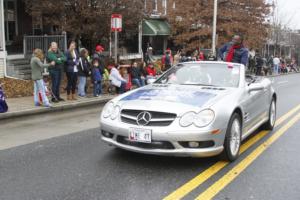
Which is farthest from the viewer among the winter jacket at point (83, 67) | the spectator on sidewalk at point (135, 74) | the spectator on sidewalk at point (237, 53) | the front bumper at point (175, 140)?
the spectator on sidewalk at point (135, 74)

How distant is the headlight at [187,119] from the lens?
18.2 feet

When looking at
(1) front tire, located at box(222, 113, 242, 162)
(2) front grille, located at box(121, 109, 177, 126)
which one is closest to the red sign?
(1) front tire, located at box(222, 113, 242, 162)

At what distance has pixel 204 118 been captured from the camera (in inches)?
221

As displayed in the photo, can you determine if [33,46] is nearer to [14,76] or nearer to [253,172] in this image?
[14,76]

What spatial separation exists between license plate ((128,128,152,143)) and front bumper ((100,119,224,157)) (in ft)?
0.19

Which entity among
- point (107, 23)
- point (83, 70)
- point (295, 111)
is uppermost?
point (107, 23)

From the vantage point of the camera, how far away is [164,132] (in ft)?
18.0

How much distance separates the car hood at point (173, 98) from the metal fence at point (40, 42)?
1289cm

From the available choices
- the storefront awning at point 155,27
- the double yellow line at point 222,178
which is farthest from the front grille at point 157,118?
the storefront awning at point 155,27

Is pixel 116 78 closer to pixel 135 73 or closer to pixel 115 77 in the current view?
pixel 115 77

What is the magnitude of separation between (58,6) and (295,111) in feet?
29.6

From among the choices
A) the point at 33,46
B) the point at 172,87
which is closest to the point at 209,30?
the point at 33,46

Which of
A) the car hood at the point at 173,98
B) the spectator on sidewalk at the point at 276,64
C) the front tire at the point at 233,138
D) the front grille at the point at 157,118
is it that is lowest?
the spectator on sidewalk at the point at 276,64

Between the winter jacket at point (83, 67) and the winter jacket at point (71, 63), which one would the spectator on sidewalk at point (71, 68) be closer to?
the winter jacket at point (71, 63)
